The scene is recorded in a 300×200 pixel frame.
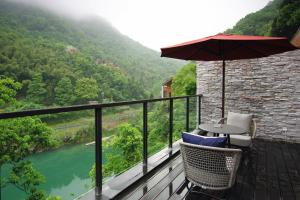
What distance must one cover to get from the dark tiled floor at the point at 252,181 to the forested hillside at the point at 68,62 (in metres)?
19.2

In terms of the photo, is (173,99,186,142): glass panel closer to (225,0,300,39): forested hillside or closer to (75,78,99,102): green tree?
(225,0,300,39): forested hillside

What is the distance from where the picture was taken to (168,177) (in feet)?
9.99

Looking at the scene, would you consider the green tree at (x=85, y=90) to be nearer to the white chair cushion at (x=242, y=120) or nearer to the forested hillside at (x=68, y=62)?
the forested hillside at (x=68, y=62)

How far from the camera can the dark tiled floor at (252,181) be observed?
2562mm

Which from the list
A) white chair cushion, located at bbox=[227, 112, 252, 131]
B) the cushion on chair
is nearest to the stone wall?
white chair cushion, located at bbox=[227, 112, 252, 131]

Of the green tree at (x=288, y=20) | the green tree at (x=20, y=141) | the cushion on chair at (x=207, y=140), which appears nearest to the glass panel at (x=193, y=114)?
the cushion on chair at (x=207, y=140)

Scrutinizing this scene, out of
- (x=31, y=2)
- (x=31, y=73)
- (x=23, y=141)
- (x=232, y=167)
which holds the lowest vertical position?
(x=232, y=167)

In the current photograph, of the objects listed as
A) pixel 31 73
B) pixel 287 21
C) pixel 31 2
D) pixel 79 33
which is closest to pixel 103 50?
pixel 79 33

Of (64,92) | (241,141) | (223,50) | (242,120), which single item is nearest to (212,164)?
(241,141)

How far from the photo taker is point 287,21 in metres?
13.5

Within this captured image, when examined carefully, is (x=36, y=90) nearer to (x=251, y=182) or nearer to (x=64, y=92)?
(x=64, y=92)

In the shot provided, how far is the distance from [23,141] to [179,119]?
151 inches

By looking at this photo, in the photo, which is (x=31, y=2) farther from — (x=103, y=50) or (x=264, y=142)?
(x=264, y=142)

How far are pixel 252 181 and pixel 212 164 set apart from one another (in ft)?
3.97
